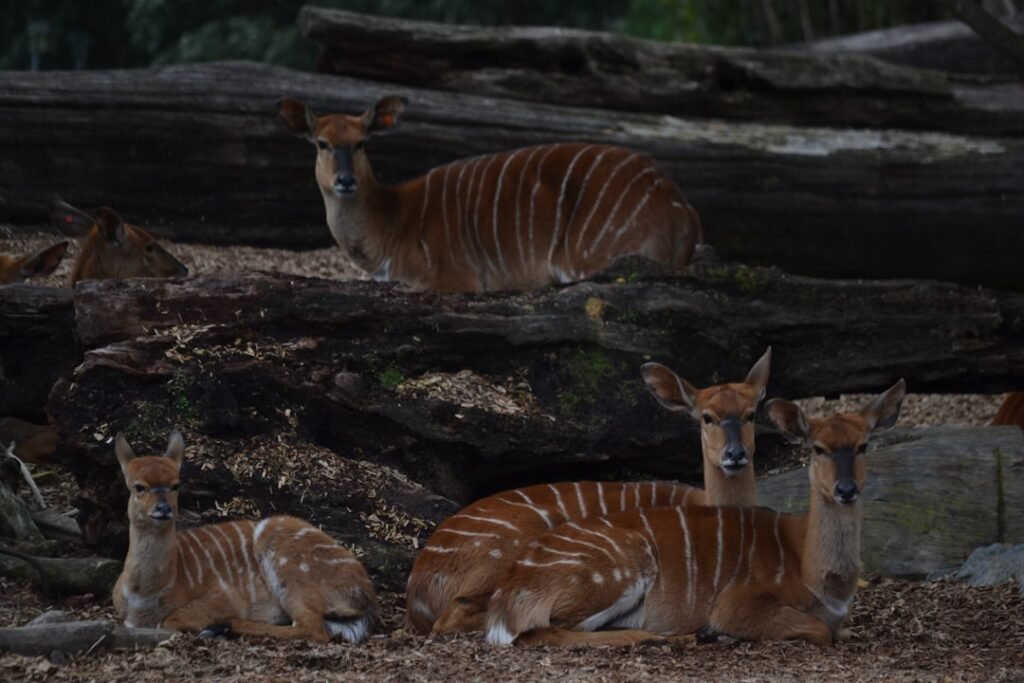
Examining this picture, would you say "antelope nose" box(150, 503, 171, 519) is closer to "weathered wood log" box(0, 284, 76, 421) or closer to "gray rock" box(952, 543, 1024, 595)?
"weathered wood log" box(0, 284, 76, 421)

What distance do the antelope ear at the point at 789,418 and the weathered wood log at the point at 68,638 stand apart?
83.2 inches

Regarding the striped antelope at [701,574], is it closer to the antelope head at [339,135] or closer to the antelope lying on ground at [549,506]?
the antelope lying on ground at [549,506]

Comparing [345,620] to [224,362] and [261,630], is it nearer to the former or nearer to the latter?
[261,630]

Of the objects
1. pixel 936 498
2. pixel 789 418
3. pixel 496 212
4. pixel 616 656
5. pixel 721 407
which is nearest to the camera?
pixel 616 656

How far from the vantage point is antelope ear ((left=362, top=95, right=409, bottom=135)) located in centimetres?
766

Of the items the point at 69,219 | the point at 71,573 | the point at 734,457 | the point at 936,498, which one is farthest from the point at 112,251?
the point at 936,498

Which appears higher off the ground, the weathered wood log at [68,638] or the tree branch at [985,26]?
the tree branch at [985,26]

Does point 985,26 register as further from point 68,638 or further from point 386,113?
point 68,638

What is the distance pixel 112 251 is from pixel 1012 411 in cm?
423

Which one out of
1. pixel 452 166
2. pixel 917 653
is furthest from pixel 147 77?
pixel 917 653

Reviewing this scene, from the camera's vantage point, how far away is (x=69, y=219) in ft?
24.0

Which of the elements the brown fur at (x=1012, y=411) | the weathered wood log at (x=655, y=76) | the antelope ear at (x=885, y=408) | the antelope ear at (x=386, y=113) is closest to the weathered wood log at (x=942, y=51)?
the weathered wood log at (x=655, y=76)

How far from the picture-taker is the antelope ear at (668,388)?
5.65 metres

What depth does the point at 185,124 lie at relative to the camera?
813cm
